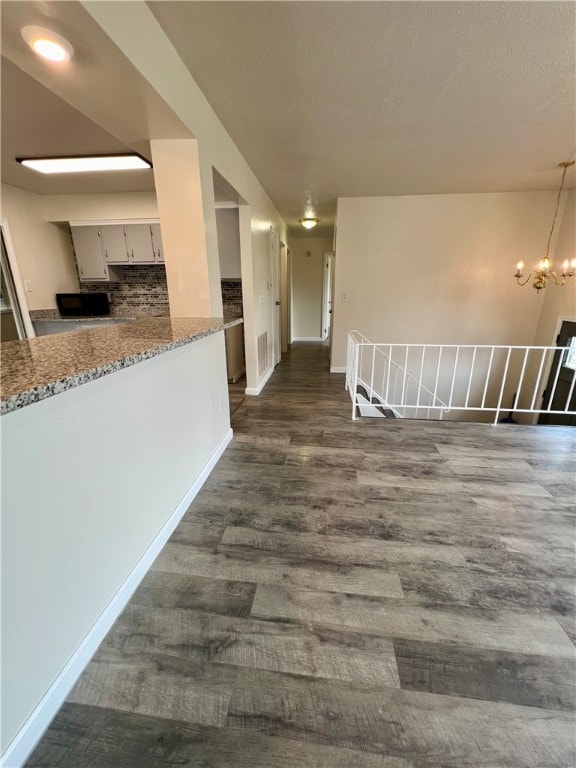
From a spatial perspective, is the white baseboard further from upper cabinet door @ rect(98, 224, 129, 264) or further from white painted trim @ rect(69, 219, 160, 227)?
white painted trim @ rect(69, 219, 160, 227)

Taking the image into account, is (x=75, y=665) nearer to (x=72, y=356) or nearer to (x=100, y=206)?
(x=72, y=356)

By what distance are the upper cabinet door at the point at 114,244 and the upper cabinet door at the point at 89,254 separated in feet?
0.25

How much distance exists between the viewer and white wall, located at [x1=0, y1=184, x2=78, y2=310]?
151 inches

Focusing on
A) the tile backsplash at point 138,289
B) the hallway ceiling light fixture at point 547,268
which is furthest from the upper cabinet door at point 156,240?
the hallway ceiling light fixture at point 547,268

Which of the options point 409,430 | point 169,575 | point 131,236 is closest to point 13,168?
point 131,236

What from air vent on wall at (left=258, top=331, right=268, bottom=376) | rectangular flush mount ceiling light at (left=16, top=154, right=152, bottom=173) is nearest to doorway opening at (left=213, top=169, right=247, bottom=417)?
air vent on wall at (left=258, top=331, right=268, bottom=376)

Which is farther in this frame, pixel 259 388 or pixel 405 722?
pixel 259 388

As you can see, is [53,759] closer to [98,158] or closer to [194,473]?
[194,473]

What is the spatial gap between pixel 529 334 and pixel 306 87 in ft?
15.1

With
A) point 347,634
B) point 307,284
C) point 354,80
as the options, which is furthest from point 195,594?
point 307,284

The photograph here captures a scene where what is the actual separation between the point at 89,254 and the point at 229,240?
2.17m

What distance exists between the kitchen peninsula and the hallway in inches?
5.8

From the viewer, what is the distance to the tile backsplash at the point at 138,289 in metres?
4.59

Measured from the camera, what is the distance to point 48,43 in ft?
3.84
